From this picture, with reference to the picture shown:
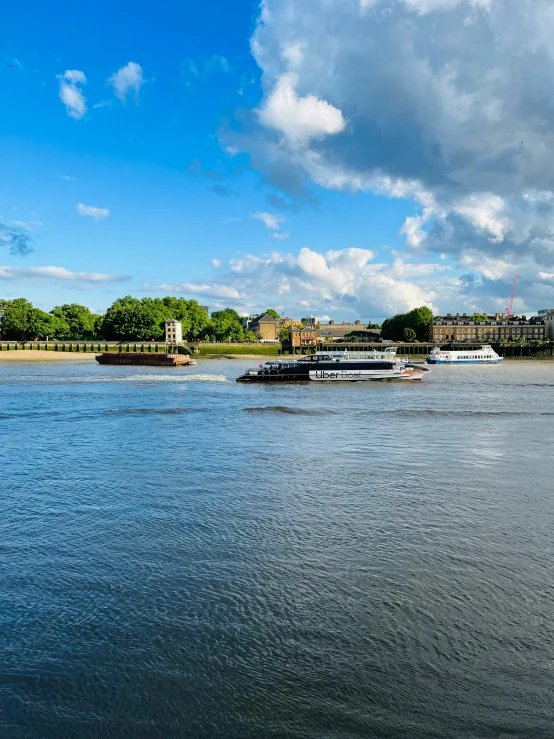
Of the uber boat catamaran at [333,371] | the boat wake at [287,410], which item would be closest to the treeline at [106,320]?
the uber boat catamaran at [333,371]

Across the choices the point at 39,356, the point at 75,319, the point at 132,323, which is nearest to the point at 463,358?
the point at 132,323

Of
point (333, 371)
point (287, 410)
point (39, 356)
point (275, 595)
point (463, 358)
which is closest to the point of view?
point (275, 595)

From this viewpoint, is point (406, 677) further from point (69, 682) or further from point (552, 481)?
point (552, 481)

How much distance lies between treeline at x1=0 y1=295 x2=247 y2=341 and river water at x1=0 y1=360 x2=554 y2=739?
13558 cm

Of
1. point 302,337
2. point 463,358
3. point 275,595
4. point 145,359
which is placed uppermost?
point 302,337

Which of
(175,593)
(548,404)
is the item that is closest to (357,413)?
(548,404)

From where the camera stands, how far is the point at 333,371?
69875mm

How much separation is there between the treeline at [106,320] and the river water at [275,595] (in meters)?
136

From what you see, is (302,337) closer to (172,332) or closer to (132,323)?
(172,332)

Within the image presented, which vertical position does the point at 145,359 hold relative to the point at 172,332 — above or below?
below

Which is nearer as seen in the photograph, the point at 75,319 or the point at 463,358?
the point at 463,358

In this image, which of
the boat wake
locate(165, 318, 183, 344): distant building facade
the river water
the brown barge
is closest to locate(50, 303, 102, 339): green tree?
locate(165, 318, 183, 344): distant building facade

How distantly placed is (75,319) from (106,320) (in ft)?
55.0

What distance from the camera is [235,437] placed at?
28281 millimetres
